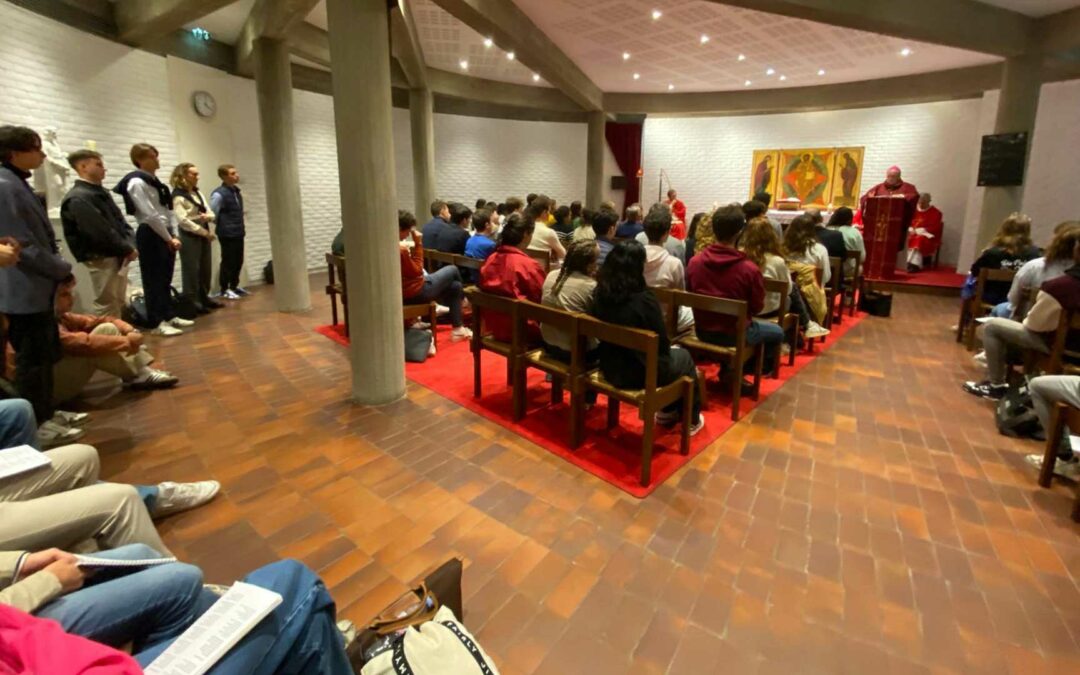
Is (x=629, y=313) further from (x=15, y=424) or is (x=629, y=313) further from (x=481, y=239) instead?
(x=481, y=239)

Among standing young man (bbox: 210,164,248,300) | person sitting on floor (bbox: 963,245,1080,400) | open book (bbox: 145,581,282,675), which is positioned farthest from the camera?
standing young man (bbox: 210,164,248,300)

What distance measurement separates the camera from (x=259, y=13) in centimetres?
548

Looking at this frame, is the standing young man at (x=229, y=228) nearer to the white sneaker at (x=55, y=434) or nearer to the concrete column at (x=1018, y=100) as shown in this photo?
the white sneaker at (x=55, y=434)

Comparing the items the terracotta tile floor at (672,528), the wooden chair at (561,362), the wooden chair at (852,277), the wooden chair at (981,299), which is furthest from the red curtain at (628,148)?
the wooden chair at (561,362)

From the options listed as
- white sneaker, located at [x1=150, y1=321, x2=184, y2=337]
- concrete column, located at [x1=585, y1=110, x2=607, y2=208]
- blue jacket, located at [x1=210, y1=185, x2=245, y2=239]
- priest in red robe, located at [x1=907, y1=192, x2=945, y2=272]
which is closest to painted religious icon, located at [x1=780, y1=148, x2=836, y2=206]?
priest in red robe, located at [x1=907, y1=192, x2=945, y2=272]

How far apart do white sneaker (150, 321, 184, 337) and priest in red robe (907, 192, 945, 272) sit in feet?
35.1

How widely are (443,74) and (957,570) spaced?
31.9ft

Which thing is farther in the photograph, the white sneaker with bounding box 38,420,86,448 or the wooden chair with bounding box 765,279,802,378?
the wooden chair with bounding box 765,279,802,378

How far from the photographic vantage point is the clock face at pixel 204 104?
6773 millimetres

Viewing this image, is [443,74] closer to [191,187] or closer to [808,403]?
[191,187]

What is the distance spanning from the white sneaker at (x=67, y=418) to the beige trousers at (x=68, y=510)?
173cm

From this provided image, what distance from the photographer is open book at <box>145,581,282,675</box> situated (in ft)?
3.26

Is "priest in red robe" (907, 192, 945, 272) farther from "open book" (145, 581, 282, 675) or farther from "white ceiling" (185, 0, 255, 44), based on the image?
"open book" (145, 581, 282, 675)

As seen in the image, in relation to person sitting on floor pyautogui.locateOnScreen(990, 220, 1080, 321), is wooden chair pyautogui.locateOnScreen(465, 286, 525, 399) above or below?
below
